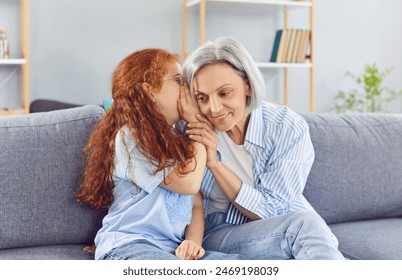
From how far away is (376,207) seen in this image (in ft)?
6.59

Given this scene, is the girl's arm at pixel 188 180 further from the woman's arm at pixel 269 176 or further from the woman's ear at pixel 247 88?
the woman's ear at pixel 247 88

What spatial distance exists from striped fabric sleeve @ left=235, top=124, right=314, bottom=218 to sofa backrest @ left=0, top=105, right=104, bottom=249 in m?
0.44

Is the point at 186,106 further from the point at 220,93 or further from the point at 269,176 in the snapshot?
the point at 269,176

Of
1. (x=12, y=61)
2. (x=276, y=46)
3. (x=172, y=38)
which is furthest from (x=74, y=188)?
(x=276, y=46)

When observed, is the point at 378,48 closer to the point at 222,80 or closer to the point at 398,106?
the point at 398,106

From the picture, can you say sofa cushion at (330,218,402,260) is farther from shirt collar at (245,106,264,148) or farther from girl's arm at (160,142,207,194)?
girl's arm at (160,142,207,194)

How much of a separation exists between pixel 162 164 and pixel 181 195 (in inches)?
5.0

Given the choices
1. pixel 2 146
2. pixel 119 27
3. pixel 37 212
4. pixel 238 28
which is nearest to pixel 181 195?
pixel 37 212

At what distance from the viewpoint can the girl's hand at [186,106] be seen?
1.54 meters

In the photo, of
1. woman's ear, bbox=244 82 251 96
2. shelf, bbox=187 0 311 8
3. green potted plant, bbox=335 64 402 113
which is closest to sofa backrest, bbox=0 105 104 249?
woman's ear, bbox=244 82 251 96

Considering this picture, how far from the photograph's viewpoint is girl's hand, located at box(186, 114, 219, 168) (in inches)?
60.7

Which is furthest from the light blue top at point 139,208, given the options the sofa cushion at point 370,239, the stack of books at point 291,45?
the stack of books at point 291,45

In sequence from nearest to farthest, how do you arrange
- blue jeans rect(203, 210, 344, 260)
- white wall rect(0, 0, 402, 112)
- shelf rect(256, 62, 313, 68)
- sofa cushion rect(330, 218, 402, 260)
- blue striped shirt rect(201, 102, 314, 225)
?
blue jeans rect(203, 210, 344, 260) < blue striped shirt rect(201, 102, 314, 225) < sofa cushion rect(330, 218, 402, 260) < white wall rect(0, 0, 402, 112) < shelf rect(256, 62, 313, 68)

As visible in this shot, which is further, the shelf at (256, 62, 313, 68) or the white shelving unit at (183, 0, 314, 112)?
the shelf at (256, 62, 313, 68)
